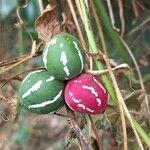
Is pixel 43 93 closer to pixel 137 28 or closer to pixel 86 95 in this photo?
pixel 86 95

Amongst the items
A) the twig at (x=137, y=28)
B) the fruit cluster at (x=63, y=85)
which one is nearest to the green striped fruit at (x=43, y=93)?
the fruit cluster at (x=63, y=85)

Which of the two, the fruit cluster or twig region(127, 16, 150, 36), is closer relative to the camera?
the fruit cluster

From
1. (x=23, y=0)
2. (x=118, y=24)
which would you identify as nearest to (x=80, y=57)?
(x=23, y=0)

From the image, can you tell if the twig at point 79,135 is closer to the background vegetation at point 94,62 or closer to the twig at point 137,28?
the background vegetation at point 94,62

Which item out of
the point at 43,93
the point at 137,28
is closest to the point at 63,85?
the point at 43,93

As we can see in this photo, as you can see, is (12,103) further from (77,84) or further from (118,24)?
(118,24)

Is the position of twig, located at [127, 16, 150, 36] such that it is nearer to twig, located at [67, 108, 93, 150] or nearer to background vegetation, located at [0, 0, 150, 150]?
background vegetation, located at [0, 0, 150, 150]

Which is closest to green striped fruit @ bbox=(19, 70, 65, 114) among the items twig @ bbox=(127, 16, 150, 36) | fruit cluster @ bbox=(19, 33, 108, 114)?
fruit cluster @ bbox=(19, 33, 108, 114)
